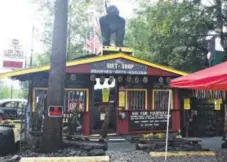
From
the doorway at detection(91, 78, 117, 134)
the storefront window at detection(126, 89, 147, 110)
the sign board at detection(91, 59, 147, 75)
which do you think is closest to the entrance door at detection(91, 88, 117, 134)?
the doorway at detection(91, 78, 117, 134)

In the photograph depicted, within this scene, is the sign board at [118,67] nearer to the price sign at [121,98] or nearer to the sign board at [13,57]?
the price sign at [121,98]

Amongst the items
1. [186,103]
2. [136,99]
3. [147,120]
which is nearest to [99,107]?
[136,99]

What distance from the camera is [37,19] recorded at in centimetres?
3059

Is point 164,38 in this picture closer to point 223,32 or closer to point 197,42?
point 197,42

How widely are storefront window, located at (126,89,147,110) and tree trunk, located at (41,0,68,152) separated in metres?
5.07

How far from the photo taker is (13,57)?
1154 cm

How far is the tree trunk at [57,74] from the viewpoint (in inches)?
306

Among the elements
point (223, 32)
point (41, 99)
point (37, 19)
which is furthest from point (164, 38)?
point (37, 19)

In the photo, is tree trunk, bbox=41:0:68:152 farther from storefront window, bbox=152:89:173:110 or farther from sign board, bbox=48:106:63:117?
storefront window, bbox=152:89:173:110

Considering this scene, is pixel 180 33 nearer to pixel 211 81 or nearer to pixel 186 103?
pixel 186 103

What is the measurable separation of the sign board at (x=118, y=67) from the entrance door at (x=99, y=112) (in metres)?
0.97

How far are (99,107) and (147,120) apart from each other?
2014 millimetres

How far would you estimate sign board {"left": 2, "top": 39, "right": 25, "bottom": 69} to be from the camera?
1116cm

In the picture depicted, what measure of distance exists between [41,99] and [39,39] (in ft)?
72.9
